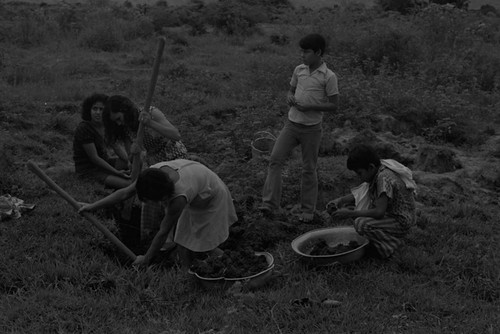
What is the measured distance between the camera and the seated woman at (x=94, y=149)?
18.1ft

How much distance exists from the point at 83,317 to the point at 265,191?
85.3 inches

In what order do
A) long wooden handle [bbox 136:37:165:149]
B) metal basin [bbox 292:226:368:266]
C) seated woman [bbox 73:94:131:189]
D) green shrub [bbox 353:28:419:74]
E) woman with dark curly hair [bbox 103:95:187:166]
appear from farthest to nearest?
1. green shrub [bbox 353:28:419:74]
2. seated woman [bbox 73:94:131:189]
3. woman with dark curly hair [bbox 103:95:187:166]
4. long wooden handle [bbox 136:37:165:149]
5. metal basin [bbox 292:226:368:266]

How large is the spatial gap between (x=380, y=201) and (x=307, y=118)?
3.72 ft

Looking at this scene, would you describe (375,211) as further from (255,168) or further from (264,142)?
(264,142)

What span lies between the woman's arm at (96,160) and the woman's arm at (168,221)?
1.60m

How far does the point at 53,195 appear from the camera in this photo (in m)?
5.63

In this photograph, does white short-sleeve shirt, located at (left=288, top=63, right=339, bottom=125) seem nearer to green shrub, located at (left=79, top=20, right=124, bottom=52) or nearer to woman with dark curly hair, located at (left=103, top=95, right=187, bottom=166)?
woman with dark curly hair, located at (left=103, top=95, right=187, bottom=166)

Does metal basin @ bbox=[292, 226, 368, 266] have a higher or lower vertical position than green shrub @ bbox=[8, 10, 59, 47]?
lower

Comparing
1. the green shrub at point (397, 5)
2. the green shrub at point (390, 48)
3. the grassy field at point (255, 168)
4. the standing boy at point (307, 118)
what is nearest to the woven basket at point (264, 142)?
the grassy field at point (255, 168)

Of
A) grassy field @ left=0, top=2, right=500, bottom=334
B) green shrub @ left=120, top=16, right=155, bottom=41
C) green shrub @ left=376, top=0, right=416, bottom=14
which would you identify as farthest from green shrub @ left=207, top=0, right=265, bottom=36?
green shrub @ left=376, top=0, right=416, bottom=14

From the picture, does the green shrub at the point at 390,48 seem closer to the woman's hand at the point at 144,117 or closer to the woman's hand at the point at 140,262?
the woman's hand at the point at 144,117

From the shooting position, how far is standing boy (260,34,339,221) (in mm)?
4969

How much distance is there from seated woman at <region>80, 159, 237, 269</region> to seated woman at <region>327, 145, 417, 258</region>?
2.68 ft

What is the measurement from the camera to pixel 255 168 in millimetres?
6160
